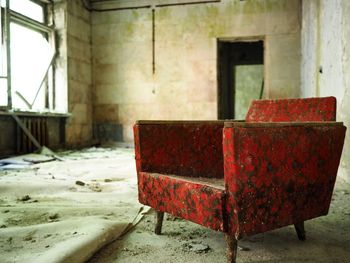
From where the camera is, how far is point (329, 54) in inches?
141

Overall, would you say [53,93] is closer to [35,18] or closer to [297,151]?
[35,18]

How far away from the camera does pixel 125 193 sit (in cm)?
271

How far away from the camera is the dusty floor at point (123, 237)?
57.5 inches

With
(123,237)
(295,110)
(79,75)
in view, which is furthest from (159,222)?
(79,75)

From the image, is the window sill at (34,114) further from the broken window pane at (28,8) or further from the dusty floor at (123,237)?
the dusty floor at (123,237)

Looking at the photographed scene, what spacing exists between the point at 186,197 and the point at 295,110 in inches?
34.4

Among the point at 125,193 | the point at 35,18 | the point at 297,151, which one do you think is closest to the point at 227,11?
the point at 35,18

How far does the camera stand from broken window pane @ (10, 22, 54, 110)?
5180mm

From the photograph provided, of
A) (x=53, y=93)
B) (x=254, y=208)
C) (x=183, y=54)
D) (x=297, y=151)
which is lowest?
(x=254, y=208)

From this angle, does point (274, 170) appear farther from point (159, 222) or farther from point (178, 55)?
point (178, 55)

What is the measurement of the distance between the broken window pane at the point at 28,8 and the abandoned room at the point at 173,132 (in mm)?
32

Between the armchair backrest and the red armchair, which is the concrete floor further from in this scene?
the armchair backrest

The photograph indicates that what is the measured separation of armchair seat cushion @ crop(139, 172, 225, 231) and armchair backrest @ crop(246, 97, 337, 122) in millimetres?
549

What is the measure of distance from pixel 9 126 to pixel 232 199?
14.8 ft
